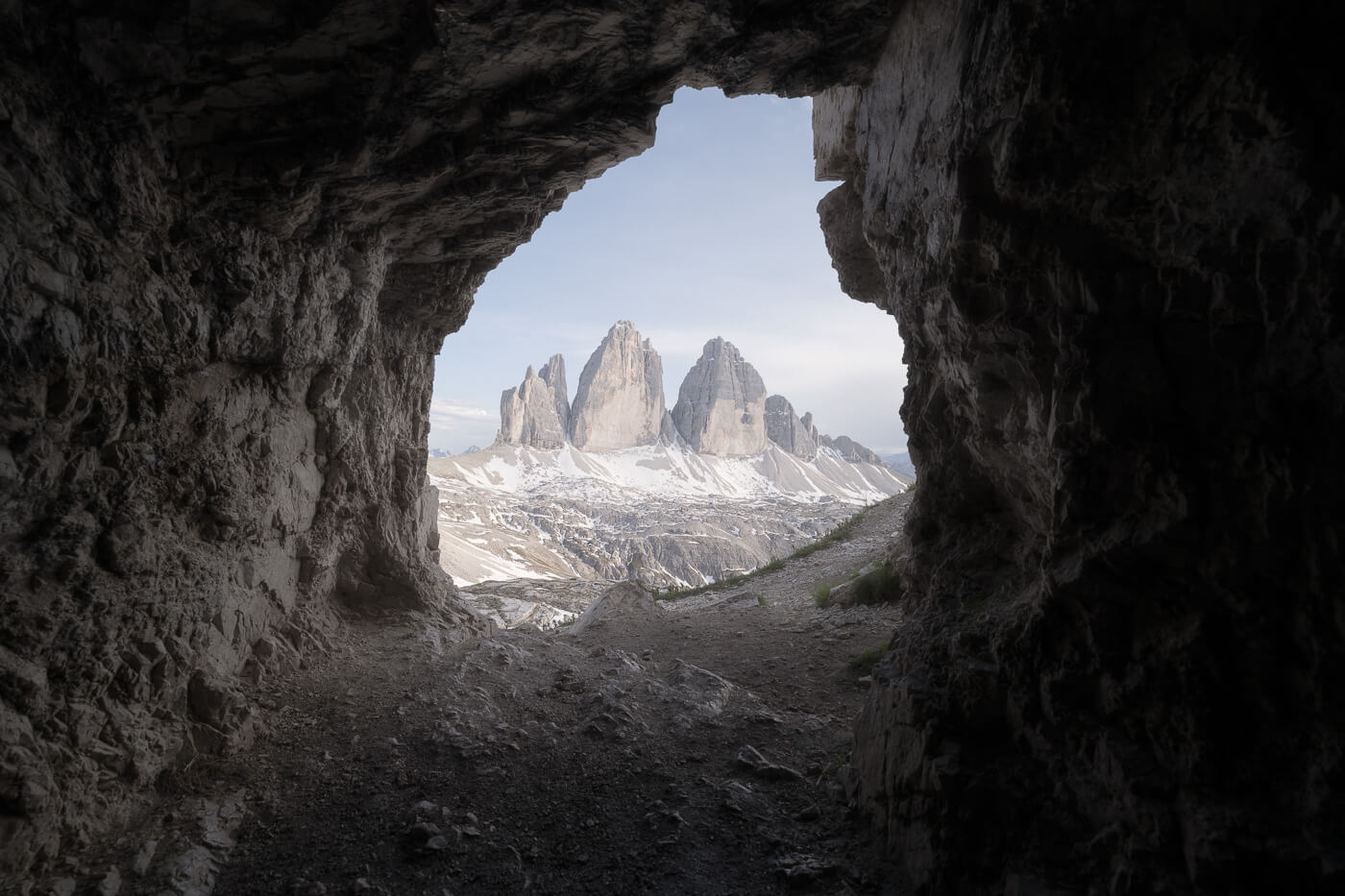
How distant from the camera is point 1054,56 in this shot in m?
3.84

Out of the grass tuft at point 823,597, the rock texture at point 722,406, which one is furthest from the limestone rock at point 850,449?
the grass tuft at point 823,597

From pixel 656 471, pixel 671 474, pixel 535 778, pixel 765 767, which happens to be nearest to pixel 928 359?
pixel 765 767

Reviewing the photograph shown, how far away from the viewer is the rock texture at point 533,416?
14200cm

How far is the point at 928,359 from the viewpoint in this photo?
6.91 meters

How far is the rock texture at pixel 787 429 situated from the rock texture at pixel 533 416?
5675 cm

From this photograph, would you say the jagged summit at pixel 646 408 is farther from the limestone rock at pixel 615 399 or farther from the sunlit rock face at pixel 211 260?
the sunlit rock face at pixel 211 260

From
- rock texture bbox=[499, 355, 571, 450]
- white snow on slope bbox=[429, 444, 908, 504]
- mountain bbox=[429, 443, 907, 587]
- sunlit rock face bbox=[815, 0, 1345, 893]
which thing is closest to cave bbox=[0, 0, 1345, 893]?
sunlit rock face bbox=[815, 0, 1345, 893]

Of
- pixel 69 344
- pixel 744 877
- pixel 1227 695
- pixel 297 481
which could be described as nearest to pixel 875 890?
pixel 744 877

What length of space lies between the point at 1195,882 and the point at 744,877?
3.01 metres

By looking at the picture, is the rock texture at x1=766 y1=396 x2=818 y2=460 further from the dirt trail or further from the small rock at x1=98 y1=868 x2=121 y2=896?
the small rock at x1=98 y1=868 x2=121 y2=896

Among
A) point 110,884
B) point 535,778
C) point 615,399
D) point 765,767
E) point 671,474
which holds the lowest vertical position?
point 671,474

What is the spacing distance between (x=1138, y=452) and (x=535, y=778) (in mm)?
6015

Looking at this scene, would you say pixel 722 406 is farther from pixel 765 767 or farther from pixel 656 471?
pixel 765 767

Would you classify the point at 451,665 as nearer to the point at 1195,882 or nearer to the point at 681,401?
the point at 1195,882
